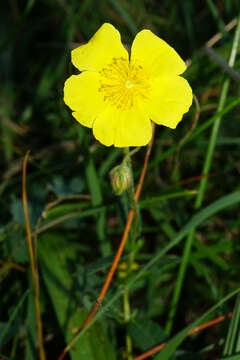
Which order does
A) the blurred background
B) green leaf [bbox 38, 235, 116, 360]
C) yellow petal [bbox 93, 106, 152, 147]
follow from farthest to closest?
1. the blurred background
2. green leaf [bbox 38, 235, 116, 360]
3. yellow petal [bbox 93, 106, 152, 147]

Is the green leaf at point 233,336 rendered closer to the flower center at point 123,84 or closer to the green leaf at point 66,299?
the green leaf at point 66,299

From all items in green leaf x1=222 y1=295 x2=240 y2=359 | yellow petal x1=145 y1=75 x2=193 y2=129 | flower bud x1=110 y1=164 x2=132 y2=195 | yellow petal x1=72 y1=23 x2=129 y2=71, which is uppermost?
yellow petal x1=72 y1=23 x2=129 y2=71

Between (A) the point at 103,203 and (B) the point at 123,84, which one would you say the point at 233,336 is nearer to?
(A) the point at 103,203

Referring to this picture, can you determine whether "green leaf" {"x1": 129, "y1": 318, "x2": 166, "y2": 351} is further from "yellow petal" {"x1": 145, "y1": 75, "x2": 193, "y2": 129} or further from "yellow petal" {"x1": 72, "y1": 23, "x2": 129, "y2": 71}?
"yellow petal" {"x1": 72, "y1": 23, "x2": 129, "y2": 71}

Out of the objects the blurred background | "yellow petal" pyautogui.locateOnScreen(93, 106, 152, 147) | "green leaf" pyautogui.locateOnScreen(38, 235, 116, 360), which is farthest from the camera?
the blurred background

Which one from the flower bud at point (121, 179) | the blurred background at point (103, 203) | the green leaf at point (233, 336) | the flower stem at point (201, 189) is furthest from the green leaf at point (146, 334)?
the flower bud at point (121, 179)

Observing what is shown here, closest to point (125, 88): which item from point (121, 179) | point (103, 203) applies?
point (121, 179)

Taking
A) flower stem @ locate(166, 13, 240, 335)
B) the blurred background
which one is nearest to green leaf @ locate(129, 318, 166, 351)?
the blurred background

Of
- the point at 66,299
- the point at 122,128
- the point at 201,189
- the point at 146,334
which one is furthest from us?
the point at 201,189
